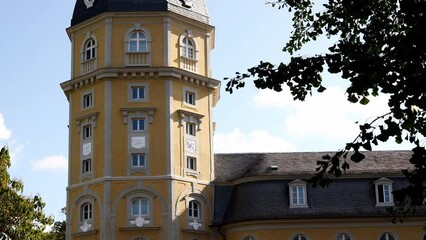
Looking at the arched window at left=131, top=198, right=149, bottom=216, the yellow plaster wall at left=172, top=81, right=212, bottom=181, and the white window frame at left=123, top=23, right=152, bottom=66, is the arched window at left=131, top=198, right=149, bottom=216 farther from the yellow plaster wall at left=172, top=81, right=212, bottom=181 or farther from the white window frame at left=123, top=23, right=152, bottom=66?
the white window frame at left=123, top=23, right=152, bottom=66

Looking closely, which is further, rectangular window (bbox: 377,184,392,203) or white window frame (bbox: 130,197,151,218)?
rectangular window (bbox: 377,184,392,203)

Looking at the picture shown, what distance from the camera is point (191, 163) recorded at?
147 feet

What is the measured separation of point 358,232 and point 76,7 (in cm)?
2124

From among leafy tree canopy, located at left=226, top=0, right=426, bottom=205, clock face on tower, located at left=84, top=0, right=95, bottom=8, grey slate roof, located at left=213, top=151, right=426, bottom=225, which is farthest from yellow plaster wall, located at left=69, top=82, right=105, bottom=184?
leafy tree canopy, located at left=226, top=0, right=426, bottom=205

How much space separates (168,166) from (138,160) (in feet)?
5.63

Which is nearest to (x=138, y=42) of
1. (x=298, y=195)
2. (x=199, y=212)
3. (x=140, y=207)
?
(x=140, y=207)

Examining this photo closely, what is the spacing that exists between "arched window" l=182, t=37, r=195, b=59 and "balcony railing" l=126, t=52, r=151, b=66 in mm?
2297

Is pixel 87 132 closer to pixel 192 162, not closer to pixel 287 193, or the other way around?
pixel 192 162

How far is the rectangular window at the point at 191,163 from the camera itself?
44516mm

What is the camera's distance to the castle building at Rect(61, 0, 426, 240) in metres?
42.7

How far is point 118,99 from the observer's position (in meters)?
44.3

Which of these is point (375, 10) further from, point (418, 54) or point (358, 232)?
point (358, 232)

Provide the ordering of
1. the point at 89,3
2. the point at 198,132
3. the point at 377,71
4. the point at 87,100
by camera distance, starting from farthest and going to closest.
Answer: the point at 89,3, the point at 87,100, the point at 198,132, the point at 377,71

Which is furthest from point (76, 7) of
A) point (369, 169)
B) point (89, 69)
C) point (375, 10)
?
point (375, 10)
